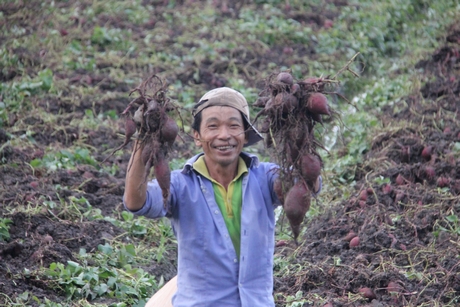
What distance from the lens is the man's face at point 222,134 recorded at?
10.3 ft

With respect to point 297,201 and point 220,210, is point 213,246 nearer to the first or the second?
point 220,210

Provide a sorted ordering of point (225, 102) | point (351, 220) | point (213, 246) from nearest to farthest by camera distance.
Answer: point (213, 246), point (225, 102), point (351, 220)

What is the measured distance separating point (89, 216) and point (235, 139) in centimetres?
237

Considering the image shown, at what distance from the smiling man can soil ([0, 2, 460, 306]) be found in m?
1.14

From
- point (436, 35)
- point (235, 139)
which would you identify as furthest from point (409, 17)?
point (235, 139)

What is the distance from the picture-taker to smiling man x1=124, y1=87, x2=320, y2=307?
304 centimetres

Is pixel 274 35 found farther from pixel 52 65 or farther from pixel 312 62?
pixel 52 65

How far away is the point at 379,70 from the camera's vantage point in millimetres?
9070

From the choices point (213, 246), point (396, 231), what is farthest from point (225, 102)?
point (396, 231)

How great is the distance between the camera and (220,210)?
314cm

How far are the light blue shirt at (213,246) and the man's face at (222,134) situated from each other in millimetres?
123

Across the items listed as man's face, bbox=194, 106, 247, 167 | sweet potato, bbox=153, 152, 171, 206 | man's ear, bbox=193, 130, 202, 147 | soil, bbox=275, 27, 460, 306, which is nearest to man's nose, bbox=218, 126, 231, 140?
man's face, bbox=194, 106, 247, 167

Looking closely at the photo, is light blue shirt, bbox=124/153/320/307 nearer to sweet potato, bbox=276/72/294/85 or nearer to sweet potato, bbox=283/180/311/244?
sweet potato, bbox=283/180/311/244

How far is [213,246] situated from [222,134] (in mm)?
474
